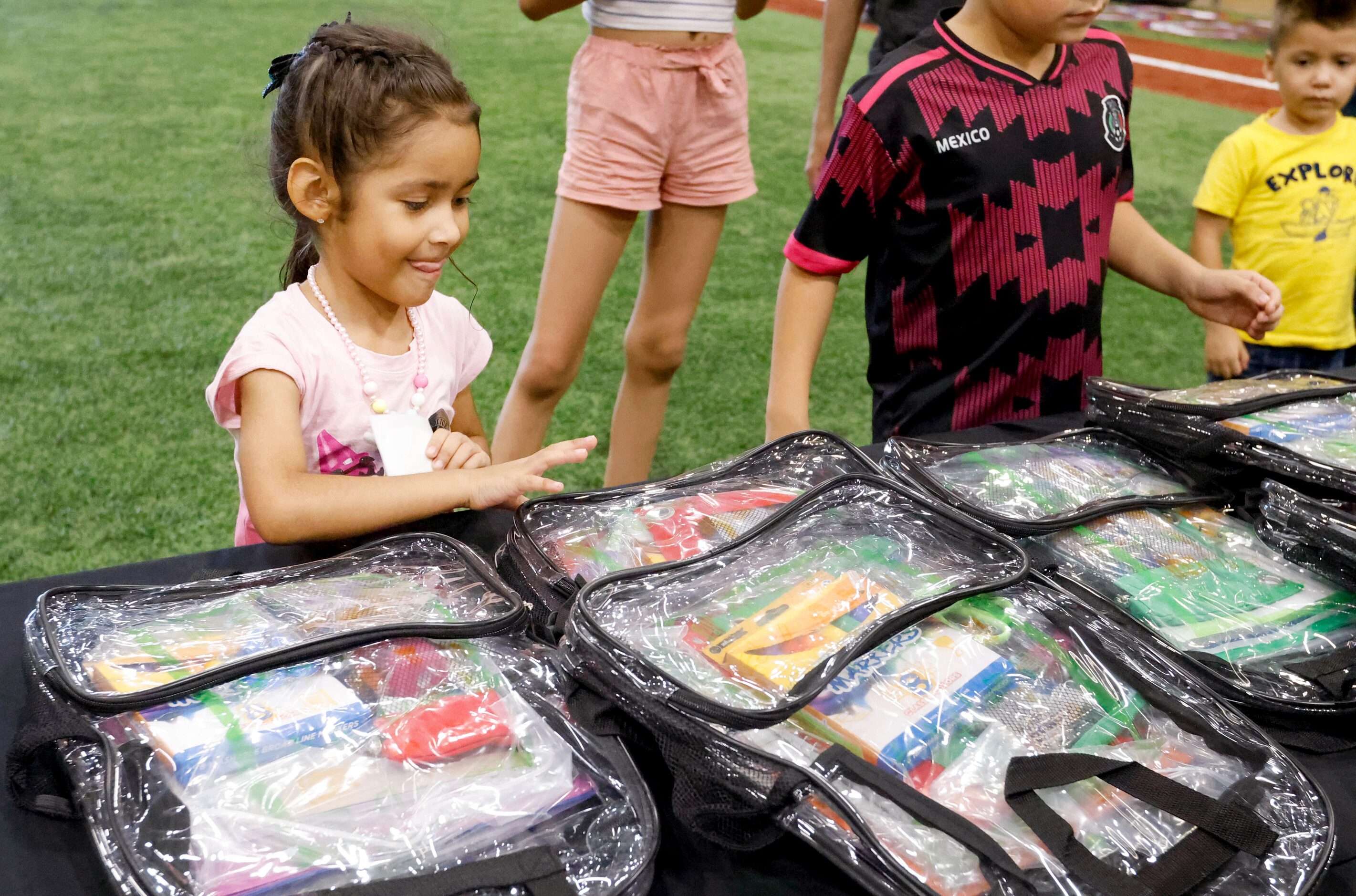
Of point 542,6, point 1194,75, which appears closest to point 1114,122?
point 542,6

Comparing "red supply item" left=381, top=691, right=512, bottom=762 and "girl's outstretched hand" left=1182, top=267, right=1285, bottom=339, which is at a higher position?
"girl's outstretched hand" left=1182, top=267, right=1285, bottom=339

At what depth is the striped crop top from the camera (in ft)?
6.68

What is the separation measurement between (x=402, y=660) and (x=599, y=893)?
0.80ft

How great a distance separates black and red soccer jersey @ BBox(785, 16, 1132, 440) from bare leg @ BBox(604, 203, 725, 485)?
1.97ft

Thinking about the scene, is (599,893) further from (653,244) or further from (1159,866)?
(653,244)

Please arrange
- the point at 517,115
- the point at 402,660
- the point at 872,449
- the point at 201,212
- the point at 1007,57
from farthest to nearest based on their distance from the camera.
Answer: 1. the point at 517,115
2. the point at 201,212
3. the point at 1007,57
4. the point at 872,449
5. the point at 402,660

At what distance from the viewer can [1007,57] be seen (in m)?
1.58

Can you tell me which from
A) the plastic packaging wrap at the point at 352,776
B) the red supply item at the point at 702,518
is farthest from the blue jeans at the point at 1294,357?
the plastic packaging wrap at the point at 352,776

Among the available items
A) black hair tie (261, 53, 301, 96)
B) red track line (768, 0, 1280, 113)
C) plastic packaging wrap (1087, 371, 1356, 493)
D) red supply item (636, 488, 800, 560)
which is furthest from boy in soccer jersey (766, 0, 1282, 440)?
red track line (768, 0, 1280, 113)

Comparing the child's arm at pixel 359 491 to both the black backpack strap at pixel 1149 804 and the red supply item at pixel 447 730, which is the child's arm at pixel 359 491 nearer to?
the red supply item at pixel 447 730

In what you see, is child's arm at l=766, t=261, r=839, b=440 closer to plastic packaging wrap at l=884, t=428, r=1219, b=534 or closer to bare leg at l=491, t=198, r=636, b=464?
plastic packaging wrap at l=884, t=428, r=1219, b=534

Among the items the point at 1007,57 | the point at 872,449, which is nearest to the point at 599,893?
the point at 872,449

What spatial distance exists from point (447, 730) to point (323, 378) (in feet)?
2.02

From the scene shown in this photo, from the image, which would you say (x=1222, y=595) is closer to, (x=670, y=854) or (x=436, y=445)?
(x=670, y=854)
